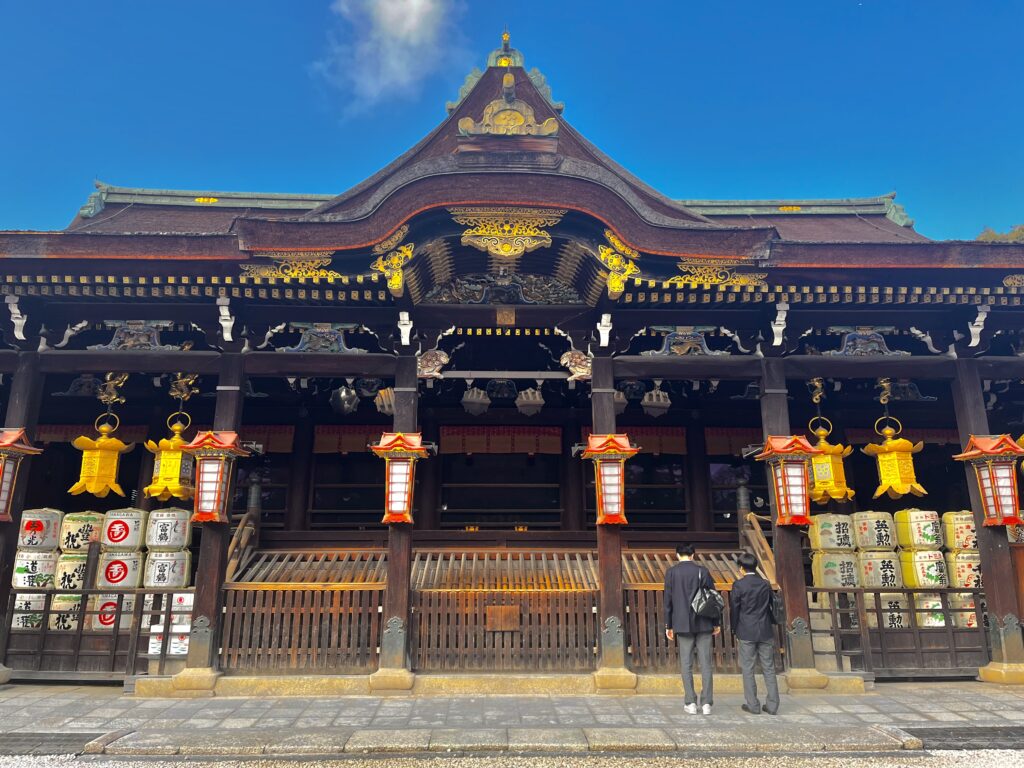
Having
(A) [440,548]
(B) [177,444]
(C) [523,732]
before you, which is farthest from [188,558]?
(C) [523,732]

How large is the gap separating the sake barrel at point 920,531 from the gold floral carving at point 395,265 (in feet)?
30.3

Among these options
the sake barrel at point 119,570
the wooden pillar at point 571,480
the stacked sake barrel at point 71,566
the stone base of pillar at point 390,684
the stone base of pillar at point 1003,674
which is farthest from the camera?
the wooden pillar at point 571,480

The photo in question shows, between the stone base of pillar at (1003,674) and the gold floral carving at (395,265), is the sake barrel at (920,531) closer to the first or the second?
the stone base of pillar at (1003,674)

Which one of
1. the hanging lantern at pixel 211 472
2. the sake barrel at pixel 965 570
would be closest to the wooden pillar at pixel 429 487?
the hanging lantern at pixel 211 472

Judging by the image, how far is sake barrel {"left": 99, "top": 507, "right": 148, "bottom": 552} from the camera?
33.1ft

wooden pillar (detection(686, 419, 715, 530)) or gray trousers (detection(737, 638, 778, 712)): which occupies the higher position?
wooden pillar (detection(686, 419, 715, 530))

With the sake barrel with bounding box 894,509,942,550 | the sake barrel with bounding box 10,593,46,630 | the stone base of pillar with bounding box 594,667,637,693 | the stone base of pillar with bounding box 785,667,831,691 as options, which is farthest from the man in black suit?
the sake barrel with bounding box 10,593,46,630

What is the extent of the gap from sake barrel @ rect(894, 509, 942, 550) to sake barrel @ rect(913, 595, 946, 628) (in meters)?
0.80

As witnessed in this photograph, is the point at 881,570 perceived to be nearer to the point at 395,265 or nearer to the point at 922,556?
the point at 922,556

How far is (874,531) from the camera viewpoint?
10.6m

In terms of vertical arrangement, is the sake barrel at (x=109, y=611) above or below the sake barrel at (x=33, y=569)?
below

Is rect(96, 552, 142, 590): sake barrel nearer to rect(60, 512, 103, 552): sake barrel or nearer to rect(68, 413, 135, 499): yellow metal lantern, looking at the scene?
rect(60, 512, 103, 552): sake barrel

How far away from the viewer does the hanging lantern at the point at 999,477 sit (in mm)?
9156

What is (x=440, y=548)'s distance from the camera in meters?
11.8
